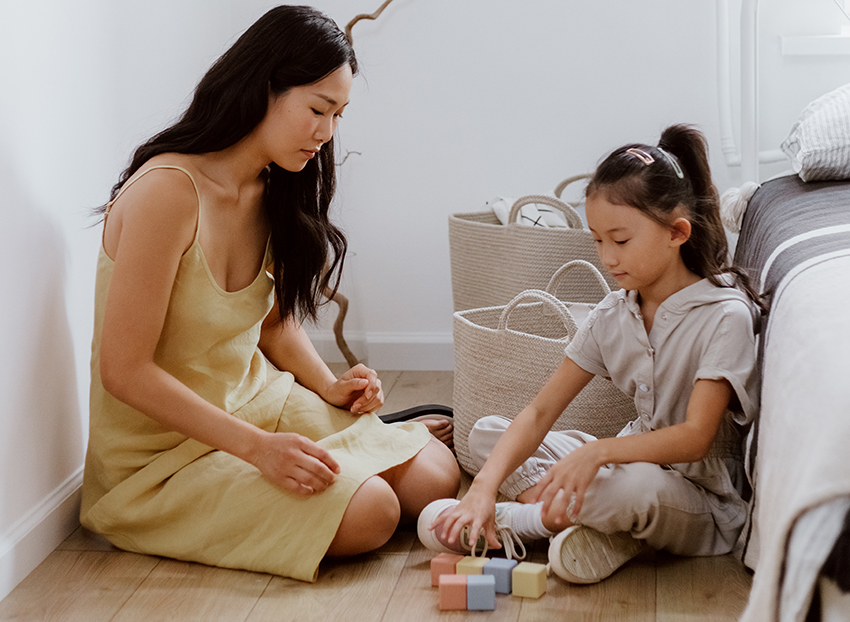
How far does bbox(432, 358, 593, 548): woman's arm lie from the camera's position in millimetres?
1252

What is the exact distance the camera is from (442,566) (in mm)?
1264

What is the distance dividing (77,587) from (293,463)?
14.5 inches

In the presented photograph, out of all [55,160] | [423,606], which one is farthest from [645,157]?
→ [55,160]

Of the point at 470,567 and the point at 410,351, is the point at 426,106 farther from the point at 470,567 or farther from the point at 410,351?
the point at 470,567

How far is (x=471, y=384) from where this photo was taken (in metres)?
1.70

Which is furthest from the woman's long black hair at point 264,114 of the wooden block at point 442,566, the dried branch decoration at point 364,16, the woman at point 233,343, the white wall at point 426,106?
the dried branch decoration at point 364,16

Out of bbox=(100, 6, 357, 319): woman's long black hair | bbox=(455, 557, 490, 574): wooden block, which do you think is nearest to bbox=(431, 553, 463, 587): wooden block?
bbox=(455, 557, 490, 574): wooden block

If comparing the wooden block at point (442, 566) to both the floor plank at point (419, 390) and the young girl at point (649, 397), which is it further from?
the floor plank at point (419, 390)

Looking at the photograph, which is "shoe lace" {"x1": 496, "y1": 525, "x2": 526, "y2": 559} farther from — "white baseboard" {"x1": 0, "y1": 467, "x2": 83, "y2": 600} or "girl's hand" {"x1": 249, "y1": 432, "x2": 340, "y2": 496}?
"white baseboard" {"x1": 0, "y1": 467, "x2": 83, "y2": 600}

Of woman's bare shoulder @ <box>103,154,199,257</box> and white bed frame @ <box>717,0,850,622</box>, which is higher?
woman's bare shoulder @ <box>103,154,199,257</box>

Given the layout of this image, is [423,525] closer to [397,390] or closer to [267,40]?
[267,40]

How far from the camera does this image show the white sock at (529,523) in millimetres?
1359

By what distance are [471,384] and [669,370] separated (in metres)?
0.46

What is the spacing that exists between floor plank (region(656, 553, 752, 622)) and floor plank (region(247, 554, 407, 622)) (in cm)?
38
